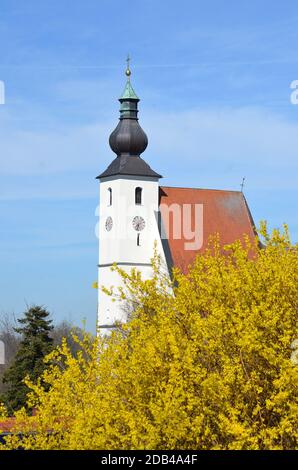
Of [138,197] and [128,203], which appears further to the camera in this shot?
[138,197]

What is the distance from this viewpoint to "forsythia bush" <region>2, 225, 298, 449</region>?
12680 mm

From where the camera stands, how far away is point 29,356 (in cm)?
3922

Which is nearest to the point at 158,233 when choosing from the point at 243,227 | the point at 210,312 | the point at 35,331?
the point at 243,227

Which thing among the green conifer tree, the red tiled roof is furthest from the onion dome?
the green conifer tree

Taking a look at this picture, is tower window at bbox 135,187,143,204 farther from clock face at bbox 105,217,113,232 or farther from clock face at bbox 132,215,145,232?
clock face at bbox 105,217,113,232

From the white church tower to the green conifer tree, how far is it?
17.6 metres

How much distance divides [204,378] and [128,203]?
45774 mm

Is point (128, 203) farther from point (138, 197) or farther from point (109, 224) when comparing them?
point (109, 224)

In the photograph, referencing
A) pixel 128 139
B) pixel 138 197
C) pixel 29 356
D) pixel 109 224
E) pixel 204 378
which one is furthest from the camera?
pixel 109 224

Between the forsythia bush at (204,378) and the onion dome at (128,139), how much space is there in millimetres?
43145

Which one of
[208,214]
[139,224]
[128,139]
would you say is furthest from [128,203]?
[208,214]

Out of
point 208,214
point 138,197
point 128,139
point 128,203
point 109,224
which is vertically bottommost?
point 109,224

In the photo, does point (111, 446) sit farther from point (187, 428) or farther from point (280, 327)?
point (280, 327)
